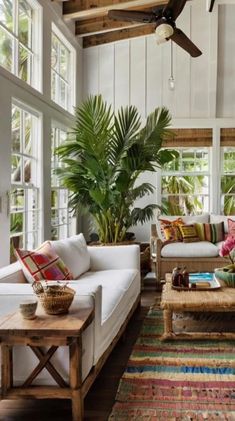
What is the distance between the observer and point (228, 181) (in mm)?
6836

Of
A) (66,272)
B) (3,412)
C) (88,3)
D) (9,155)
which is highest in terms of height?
(88,3)

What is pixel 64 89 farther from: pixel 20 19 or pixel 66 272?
pixel 66 272

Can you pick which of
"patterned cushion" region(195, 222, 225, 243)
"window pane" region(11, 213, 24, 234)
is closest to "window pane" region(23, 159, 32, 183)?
"window pane" region(11, 213, 24, 234)

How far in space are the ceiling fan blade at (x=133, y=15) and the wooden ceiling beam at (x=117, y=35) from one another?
2752 millimetres

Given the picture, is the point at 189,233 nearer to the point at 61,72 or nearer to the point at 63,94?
the point at 63,94

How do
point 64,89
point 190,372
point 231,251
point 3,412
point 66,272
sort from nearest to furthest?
point 3,412 < point 190,372 < point 66,272 < point 231,251 < point 64,89

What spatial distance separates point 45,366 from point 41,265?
0.97m

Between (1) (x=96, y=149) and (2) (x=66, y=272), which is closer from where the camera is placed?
(2) (x=66, y=272)

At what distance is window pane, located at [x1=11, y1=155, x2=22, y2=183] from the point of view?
14.0 feet

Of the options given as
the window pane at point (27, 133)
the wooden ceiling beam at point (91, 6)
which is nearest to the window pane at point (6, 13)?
the window pane at point (27, 133)

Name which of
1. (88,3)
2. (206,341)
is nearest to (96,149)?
(88,3)

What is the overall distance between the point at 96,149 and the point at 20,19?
163cm

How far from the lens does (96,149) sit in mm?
5168

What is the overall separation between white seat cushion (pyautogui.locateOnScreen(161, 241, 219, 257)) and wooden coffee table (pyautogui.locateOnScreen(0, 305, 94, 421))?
10.5 feet
